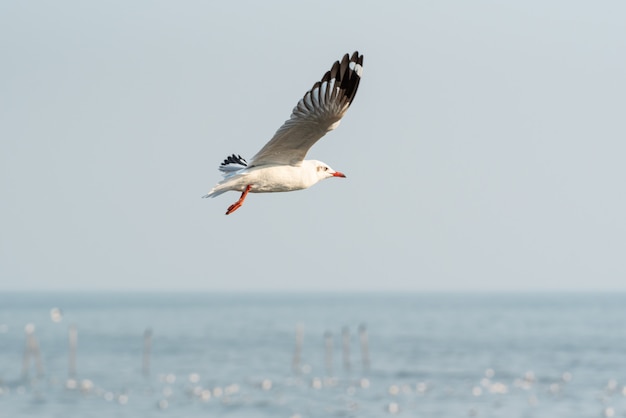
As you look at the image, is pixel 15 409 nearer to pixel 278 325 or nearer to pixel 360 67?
pixel 360 67

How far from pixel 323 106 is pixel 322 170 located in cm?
157

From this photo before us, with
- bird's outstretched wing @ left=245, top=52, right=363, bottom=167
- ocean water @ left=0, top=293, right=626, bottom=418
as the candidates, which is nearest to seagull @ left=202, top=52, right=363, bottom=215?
bird's outstretched wing @ left=245, top=52, right=363, bottom=167

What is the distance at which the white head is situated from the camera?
13742 millimetres

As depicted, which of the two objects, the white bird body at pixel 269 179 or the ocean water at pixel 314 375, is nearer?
the white bird body at pixel 269 179

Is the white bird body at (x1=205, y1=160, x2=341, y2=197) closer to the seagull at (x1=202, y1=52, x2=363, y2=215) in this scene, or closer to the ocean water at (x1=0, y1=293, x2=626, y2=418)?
the seagull at (x1=202, y1=52, x2=363, y2=215)

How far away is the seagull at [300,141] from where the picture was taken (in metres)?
12.6

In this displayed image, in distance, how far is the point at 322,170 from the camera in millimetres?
13984

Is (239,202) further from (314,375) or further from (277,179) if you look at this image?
(314,375)

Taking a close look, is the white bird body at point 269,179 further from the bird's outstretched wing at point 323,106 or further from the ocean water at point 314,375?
the ocean water at point 314,375

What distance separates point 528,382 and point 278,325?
8507 centimetres

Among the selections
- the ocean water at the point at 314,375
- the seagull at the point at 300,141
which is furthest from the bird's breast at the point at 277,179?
the ocean water at the point at 314,375

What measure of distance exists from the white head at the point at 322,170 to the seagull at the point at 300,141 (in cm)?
2

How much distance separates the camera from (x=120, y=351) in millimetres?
96500

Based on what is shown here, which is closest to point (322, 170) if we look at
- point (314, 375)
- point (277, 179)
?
point (277, 179)
